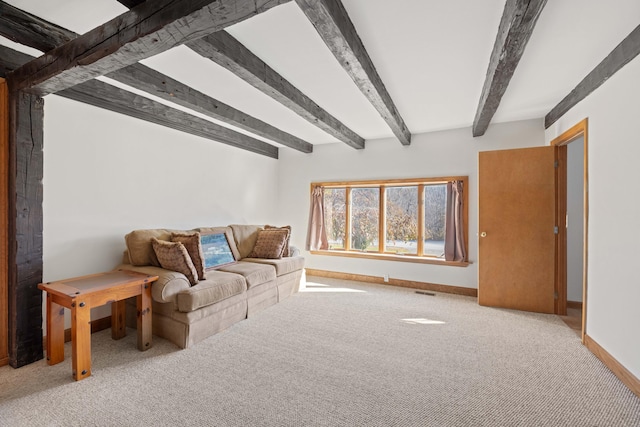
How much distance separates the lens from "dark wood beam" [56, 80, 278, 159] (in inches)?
102

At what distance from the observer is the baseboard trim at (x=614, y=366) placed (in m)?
1.88

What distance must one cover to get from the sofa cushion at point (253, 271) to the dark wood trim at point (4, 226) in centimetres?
172

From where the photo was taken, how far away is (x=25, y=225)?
6.94 ft

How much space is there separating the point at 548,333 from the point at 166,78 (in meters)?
4.48

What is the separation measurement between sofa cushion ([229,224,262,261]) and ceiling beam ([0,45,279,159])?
135cm

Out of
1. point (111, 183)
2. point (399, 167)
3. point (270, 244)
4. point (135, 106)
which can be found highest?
point (135, 106)

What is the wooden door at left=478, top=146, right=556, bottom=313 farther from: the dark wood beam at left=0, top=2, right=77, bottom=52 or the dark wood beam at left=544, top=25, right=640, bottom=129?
the dark wood beam at left=0, top=2, right=77, bottom=52

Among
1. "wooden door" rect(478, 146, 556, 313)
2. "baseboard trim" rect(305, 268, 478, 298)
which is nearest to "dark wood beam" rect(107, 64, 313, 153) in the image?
"baseboard trim" rect(305, 268, 478, 298)

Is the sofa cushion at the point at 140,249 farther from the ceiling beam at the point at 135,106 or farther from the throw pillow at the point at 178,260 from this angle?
the ceiling beam at the point at 135,106

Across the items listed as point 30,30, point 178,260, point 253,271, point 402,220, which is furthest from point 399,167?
point 30,30

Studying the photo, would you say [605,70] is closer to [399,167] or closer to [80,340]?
[399,167]

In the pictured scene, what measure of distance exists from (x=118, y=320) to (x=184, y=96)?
7.34 ft

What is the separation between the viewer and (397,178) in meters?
4.61

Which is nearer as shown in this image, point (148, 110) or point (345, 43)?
point (345, 43)
